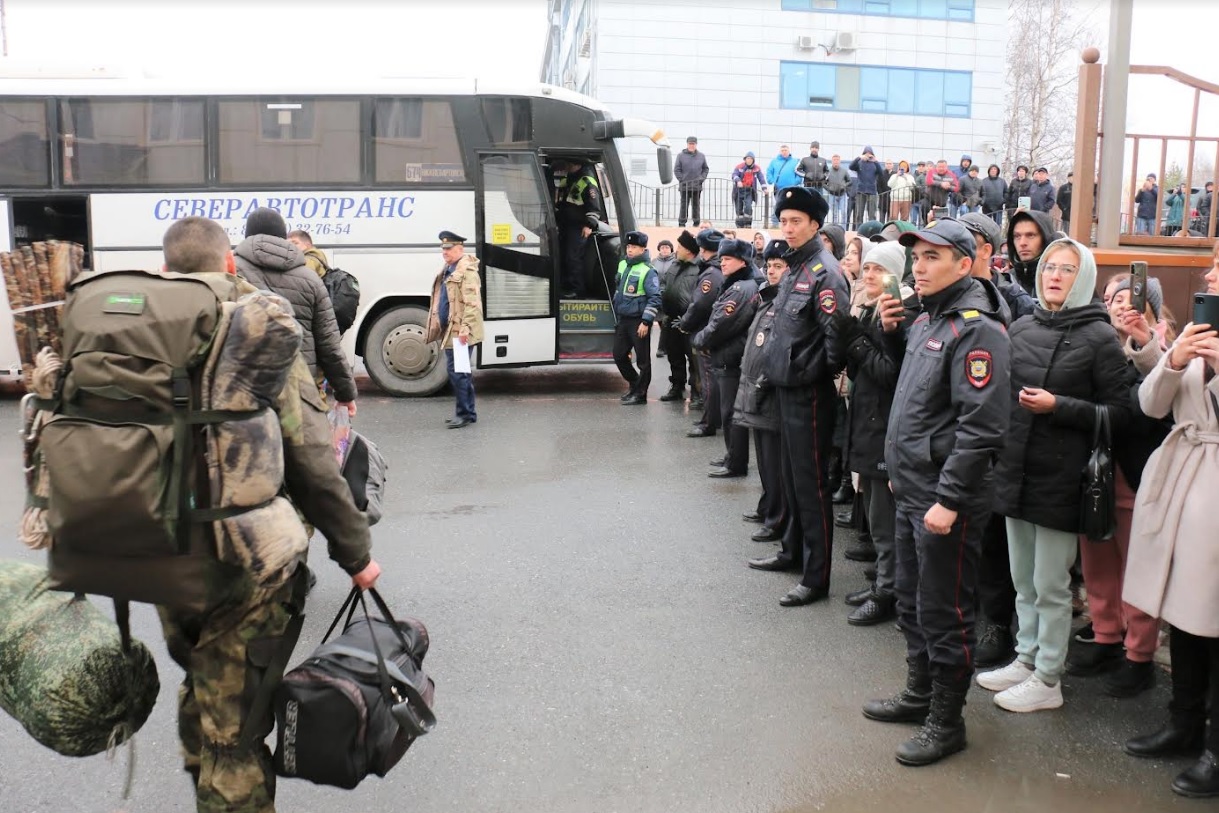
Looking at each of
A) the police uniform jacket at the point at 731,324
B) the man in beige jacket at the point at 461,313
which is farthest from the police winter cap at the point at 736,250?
the man in beige jacket at the point at 461,313

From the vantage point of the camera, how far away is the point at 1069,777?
373cm

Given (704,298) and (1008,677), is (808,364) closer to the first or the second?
(1008,677)

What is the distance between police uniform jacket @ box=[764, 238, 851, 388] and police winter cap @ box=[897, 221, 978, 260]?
1198 mm

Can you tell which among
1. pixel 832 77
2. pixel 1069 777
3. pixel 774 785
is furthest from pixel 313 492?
pixel 832 77

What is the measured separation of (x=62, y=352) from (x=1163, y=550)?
3.67 m

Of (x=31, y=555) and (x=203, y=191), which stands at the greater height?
(x=203, y=191)

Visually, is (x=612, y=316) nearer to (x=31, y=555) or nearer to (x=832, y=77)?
(x=31, y=555)

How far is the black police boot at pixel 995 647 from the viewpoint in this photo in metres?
4.76

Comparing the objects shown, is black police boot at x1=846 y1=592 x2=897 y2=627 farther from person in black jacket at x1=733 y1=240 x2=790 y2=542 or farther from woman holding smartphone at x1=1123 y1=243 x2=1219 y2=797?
woman holding smartphone at x1=1123 y1=243 x2=1219 y2=797

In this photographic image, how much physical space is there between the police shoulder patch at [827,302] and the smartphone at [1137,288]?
4.53 feet

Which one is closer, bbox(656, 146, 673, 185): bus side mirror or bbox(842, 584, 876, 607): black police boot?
bbox(842, 584, 876, 607): black police boot

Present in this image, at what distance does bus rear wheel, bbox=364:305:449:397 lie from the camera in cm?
1203

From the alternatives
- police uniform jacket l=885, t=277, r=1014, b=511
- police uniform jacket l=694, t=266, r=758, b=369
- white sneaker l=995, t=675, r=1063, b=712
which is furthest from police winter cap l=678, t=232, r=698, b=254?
white sneaker l=995, t=675, r=1063, b=712

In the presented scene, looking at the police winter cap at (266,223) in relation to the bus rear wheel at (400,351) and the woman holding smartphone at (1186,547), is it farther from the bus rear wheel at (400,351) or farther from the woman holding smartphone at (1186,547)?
the bus rear wheel at (400,351)
